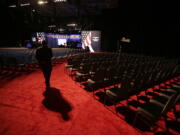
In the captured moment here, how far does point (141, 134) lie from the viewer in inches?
99.7

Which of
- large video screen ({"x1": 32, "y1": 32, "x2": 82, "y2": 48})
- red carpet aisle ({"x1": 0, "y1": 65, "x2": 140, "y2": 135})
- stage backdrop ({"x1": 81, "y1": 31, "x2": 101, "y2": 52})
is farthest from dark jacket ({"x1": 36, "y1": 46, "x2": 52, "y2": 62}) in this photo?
large video screen ({"x1": 32, "y1": 32, "x2": 82, "y2": 48})

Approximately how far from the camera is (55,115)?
3.08 metres

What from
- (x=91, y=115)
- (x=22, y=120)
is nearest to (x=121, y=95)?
(x=91, y=115)

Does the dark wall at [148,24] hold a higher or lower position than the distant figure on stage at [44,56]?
higher

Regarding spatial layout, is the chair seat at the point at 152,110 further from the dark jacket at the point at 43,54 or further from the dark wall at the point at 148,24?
the dark wall at the point at 148,24

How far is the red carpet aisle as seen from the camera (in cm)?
258

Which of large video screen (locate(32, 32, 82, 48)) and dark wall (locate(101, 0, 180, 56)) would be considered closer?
dark wall (locate(101, 0, 180, 56))

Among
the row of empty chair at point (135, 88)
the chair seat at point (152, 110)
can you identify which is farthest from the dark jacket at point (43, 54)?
the chair seat at point (152, 110)

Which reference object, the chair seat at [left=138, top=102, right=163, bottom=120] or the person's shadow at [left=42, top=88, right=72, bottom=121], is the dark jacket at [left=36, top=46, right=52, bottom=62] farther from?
the chair seat at [left=138, top=102, right=163, bottom=120]

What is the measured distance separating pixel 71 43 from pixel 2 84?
2336 centimetres

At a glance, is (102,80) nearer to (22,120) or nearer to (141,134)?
(141,134)

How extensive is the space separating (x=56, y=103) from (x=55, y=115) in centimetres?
64

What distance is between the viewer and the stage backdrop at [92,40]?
62.8ft

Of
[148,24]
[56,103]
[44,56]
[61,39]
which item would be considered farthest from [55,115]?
[61,39]
